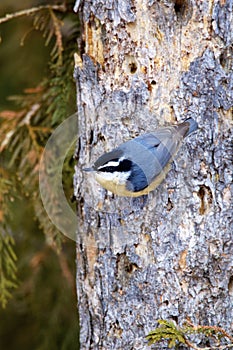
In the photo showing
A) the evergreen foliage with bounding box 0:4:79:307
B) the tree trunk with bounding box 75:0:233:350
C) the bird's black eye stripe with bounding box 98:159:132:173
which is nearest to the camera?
the bird's black eye stripe with bounding box 98:159:132:173

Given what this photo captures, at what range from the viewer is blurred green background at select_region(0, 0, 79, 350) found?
124 inches

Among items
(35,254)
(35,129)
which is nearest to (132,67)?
(35,129)

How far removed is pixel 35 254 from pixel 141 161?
1488mm

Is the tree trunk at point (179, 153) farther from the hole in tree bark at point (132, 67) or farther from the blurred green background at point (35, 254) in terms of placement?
the blurred green background at point (35, 254)

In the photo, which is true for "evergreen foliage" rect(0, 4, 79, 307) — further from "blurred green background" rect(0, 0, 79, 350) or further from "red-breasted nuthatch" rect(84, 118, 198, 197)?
"red-breasted nuthatch" rect(84, 118, 198, 197)

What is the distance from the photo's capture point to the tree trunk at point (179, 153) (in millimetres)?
1963

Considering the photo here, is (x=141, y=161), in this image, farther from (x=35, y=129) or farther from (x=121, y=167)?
(x=35, y=129)

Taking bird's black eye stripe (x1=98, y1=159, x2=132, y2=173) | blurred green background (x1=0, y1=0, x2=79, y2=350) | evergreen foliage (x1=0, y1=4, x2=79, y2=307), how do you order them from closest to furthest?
bird's black eye stripe (x1=98, y1=159, x2=132, y2=173) → evergreen foliage (x1=0, y1=4, x2=79, y2=307) → blurred green background (x1=0, y1=0, x2=79, y2=350)

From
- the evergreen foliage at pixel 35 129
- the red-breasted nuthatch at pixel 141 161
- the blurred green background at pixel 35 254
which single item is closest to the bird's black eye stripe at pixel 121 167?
the red-breasted nuthatch at pixel 141 161

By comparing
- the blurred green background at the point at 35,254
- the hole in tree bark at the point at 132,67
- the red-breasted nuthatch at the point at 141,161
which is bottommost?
the blurred green background at the point at 35,254

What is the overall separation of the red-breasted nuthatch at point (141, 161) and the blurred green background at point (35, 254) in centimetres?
125

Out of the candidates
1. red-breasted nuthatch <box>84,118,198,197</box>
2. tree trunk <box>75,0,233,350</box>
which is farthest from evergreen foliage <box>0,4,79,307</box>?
red-breasted nuthatch <box>84,118,198,197</box>

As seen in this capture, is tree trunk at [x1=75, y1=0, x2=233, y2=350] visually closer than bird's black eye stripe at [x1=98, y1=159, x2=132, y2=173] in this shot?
No

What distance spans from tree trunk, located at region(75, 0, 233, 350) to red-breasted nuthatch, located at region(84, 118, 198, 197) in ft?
0.23
